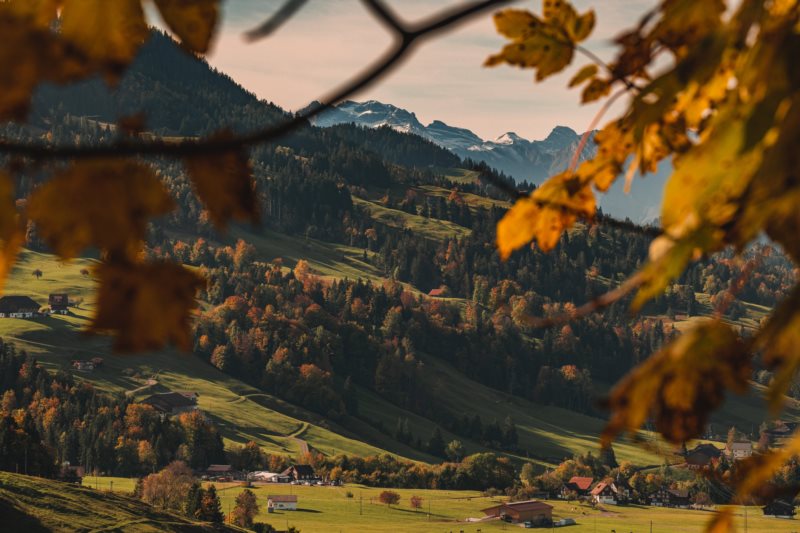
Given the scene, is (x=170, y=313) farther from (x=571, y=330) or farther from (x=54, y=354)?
(x=571, y=330)

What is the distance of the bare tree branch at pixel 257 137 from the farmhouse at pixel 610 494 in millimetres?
130113

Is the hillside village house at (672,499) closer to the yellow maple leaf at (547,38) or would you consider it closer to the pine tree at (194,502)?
the pine tree at (194,502)

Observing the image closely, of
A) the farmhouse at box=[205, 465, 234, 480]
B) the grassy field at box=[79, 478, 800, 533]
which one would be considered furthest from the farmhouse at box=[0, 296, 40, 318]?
the grassy field at box=[79, 478, 800, 533]

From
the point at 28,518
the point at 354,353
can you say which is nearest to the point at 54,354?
the point at 354,353

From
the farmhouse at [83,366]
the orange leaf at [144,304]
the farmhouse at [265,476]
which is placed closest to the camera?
the orange leaf at [144,304]

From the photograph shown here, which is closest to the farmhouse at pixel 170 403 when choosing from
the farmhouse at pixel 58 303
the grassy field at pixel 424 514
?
the grassy field at pixel 424 514

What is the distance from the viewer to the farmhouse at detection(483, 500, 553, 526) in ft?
348

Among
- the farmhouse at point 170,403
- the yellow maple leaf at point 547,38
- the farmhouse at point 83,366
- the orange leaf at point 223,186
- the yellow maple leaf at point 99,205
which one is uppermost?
→ the yellow maple leaf at point 547,38

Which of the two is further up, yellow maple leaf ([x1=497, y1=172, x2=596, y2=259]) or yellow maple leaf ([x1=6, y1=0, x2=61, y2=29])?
yellow maple leaf ([x1=6, y1=0, x2=61, y2=29])

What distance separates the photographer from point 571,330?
7298 inches

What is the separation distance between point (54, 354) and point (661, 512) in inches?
3490

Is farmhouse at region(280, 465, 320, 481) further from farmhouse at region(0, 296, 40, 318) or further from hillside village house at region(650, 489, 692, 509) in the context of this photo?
farmhouse at region(0, 296, 40, 318)

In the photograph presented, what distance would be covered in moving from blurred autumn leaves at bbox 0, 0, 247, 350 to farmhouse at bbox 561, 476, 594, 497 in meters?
132

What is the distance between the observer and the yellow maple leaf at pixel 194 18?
1.10 metres
